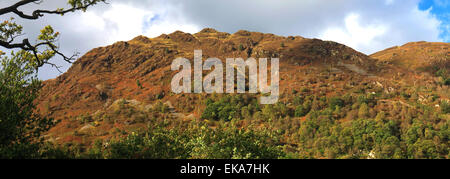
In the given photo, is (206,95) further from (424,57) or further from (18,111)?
(424,57)

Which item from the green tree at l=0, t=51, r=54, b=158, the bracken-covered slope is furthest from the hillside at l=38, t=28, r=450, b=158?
the green tree at l=0, t=51, r=54, b=158

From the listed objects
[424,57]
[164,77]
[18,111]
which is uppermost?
[424,57]

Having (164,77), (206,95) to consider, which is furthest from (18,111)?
(164,77)

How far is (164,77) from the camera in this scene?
70.6 m

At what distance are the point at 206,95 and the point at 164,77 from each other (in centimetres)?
1570

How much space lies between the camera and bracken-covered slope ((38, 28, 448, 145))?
5522 centimetres

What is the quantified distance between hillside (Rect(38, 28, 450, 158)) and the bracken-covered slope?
20cm

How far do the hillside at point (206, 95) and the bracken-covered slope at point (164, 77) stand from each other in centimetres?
20

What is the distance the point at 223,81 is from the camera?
2509 inches

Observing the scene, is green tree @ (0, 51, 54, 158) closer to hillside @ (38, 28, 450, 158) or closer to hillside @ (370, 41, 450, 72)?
hillside @ (38, 28, 450, 158)

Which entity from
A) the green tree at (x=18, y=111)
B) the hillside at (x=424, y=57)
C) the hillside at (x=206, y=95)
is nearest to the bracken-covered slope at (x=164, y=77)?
the hillside at (x=206, y=95)

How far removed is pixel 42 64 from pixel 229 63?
63805 millimetres
